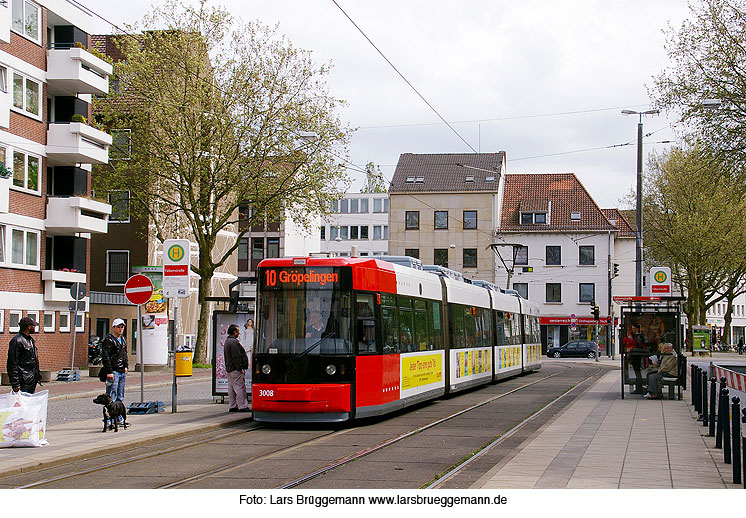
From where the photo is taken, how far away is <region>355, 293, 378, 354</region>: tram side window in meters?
16.7

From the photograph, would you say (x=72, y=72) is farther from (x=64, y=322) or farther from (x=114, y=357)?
(x=114, y=357)

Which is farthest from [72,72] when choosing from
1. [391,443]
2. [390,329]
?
[391,443]

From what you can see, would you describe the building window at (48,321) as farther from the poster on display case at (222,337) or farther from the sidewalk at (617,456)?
the sidewalk at (617,456)

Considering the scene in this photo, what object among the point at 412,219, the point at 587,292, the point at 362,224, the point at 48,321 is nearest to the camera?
the point at 48,321

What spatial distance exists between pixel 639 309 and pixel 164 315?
2330 cm

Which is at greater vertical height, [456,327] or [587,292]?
[587,292]

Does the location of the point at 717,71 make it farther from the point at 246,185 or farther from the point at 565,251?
the point at 565,251

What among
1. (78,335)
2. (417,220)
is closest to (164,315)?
(78,335)

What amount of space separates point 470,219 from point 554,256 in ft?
24.0

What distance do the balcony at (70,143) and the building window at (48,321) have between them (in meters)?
6.43

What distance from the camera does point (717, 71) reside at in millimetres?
28141

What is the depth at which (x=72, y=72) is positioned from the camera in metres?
39.3

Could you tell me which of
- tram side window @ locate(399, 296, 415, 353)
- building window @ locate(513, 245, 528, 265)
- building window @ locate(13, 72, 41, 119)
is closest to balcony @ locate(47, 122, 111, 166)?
building window @ locate(13, 72, 41, 119)

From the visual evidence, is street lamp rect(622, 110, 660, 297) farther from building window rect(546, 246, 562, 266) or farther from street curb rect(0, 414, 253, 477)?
building window rect(546, 246, 562, 266)
